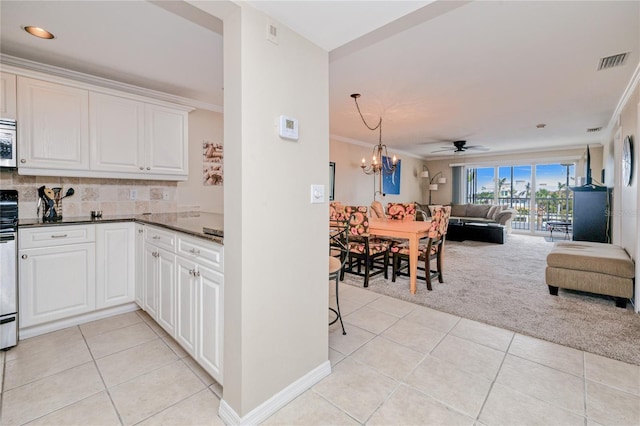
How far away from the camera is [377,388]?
169cm

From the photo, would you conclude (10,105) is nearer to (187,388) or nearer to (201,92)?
(201,92)

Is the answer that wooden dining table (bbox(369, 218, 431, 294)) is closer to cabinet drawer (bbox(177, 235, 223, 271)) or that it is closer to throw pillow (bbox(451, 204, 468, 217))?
cabinet drawer (bbox(177, 235, 223, 271))

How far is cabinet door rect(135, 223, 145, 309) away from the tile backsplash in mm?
635

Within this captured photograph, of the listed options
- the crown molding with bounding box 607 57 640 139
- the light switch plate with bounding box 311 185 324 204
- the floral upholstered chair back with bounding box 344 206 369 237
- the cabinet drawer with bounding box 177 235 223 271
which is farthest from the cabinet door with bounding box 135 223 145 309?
the crown molding with bounding box 607 57 640 139

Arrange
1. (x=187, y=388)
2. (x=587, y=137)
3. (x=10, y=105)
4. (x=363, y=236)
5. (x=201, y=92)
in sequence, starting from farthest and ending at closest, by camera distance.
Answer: (x=587, y=137) → (x=363, y=236) → (x=201, y=92) → (x=10, y=105) → (x=187, y=388)

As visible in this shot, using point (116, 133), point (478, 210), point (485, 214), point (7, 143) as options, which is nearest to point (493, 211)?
point (485, 214)

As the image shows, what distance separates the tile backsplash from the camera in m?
2.54

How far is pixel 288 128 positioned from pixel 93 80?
2518 millimetres

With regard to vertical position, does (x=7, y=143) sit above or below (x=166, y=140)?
below

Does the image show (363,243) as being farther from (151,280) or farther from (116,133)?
(116,133)

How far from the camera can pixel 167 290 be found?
6.91 feet

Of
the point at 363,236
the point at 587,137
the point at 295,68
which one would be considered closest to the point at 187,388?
the point at 295,68

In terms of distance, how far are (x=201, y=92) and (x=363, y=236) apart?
2505mm

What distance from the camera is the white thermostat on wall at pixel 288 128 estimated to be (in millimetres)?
1476
